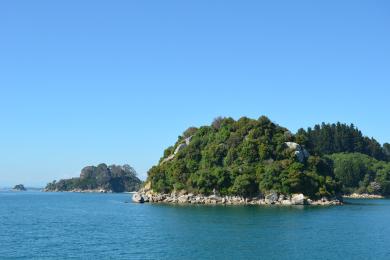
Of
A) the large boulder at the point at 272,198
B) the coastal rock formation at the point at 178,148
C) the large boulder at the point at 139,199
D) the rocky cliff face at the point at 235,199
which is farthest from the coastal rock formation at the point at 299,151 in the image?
the large boulder at the point at 139,199

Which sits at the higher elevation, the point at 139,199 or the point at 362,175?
the point at 362,175

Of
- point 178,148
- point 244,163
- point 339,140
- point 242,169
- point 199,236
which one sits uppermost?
point 339,140

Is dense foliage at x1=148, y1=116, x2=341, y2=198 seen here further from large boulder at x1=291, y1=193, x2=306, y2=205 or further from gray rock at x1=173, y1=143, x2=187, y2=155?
large boulder at x1=291, y1=193, x2=306, y2=205

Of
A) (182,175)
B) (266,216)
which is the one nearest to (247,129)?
(182,175)

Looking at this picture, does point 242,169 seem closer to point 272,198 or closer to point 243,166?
point 243,166

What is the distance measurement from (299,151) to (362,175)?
2150 inches

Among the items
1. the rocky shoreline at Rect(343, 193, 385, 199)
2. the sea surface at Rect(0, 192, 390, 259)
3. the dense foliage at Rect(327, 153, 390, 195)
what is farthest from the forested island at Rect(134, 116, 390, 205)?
the rocky shoreline at Rect(343, 193, 385, 199)

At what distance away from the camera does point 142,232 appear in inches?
2591

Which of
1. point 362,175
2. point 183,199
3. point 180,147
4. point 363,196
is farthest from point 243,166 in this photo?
point 362,175

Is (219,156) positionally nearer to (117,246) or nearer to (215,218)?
(215,218)

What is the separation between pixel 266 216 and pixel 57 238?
119 ft

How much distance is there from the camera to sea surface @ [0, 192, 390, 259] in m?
50.4

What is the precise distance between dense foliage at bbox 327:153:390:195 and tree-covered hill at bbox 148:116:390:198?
33.0 m

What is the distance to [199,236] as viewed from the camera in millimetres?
61594
